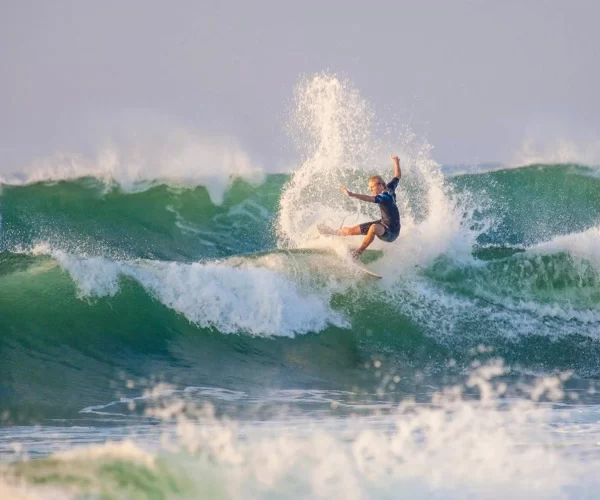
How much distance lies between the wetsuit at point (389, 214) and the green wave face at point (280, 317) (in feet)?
1.80

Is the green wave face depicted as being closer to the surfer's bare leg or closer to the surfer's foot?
the surfer's foot

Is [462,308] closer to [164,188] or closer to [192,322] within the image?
[192,322]

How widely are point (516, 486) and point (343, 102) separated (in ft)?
30.7

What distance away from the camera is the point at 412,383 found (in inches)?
354

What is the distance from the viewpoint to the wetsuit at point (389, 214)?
10320 millimetres

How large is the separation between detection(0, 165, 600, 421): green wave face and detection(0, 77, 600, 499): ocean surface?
0.03m

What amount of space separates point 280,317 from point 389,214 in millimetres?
1792

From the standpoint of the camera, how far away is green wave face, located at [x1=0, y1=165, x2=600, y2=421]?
9.10m

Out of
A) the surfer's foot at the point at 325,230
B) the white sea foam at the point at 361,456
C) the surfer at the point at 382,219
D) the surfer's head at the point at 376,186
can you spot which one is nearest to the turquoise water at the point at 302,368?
the white sea foam at the point at 361,456

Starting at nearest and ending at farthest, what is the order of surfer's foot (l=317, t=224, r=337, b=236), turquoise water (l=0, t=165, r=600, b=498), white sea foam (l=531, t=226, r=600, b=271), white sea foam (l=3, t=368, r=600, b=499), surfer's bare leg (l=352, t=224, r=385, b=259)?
white sea foam (l=3, t=368, r=600, b=499) → turquoise water (l=0, t=165, r=600, b=498) → surfer's bare leg (l=352, t=224, r=385, b=259) → surfer's foot (l=317, t=224, r=337, b=236) → white sea foam (l=531, t=226, r=600, b=271)

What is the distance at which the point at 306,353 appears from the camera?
9.81m

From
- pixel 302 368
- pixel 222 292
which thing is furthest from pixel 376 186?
pixel 302 368

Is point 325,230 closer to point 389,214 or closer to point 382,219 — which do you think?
point 382,219

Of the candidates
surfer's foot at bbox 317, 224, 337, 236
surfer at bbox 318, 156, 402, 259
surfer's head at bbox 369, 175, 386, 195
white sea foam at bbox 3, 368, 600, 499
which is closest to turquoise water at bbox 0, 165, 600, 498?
white sea foam at bbox 3, 368, 600, 499
